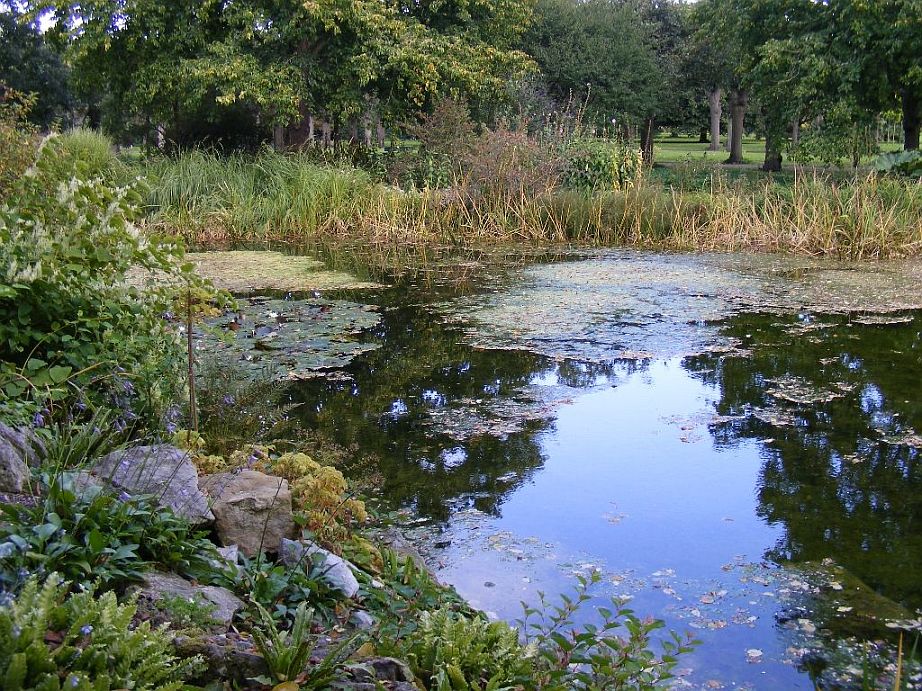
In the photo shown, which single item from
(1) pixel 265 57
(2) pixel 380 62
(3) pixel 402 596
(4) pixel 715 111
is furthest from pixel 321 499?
(4) pixel 715 111

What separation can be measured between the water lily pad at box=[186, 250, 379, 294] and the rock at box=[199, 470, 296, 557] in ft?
18.3

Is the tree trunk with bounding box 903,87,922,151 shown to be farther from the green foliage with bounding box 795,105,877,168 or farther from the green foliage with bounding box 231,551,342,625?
the green foliage with bounding box 231,551,342,625

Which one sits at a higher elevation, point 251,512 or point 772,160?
point 772,160

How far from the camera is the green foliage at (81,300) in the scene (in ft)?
11.5

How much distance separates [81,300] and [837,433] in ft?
12.4

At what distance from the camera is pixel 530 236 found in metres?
12.8

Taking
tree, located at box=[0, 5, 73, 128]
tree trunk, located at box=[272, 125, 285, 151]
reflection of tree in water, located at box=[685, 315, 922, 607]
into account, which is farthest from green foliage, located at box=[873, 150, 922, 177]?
tree, located at box=[0, 5, 73, 128]

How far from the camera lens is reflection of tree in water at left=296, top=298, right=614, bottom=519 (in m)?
4.14

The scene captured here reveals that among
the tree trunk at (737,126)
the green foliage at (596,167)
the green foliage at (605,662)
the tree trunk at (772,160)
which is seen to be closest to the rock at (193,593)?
the green foliage at (605,662)

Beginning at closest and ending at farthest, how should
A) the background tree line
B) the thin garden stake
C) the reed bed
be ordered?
the thin garden stake → the reed bed → the background tree line

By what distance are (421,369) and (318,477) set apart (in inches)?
106

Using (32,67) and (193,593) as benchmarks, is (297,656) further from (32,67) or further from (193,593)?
(32,67)

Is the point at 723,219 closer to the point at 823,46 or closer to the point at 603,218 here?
the point at 603,218

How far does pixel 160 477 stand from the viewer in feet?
8.89
